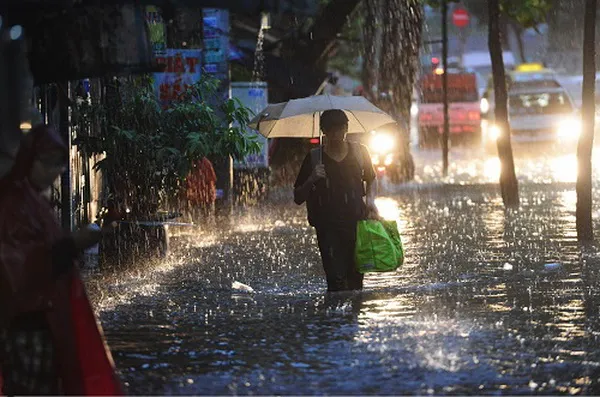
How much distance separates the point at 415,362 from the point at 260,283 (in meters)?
4.96

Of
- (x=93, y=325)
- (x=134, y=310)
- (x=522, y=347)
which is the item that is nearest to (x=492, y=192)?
(x=134, y=310)

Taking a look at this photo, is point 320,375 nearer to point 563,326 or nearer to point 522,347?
point 522,347

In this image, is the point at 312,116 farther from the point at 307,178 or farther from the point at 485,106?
the point at 485,106

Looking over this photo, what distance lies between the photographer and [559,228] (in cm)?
1889

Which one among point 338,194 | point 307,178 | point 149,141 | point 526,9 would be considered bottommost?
point 338,194

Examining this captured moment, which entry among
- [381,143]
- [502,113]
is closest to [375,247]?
[502,113]

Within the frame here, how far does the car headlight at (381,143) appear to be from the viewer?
29.2 m

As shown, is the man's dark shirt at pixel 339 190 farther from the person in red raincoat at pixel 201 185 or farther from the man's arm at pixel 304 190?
the person in red raincoat at pixel 201 185

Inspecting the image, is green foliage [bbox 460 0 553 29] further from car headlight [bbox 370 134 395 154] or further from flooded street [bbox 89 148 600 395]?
flooded street [bbox 89 148 600 395]

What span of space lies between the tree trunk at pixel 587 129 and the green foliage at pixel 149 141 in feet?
12.9

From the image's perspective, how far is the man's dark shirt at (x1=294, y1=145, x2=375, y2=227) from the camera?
11.2 meters

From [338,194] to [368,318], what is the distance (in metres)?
1.03

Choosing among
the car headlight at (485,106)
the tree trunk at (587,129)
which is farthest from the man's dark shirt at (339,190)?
the car headlight at (485,106)

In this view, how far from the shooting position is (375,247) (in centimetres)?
1115
